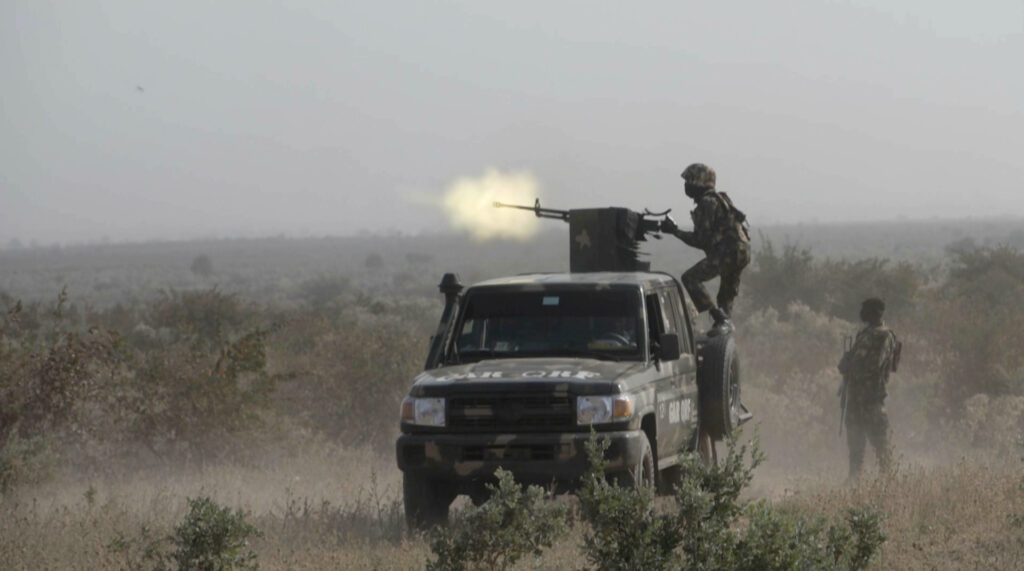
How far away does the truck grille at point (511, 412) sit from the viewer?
10.1m

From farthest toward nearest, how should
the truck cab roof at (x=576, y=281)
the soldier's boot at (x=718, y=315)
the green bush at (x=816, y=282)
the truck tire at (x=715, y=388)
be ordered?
1. the green bush at (x=816, y=282)
2. the soldier's boot at (x=718, y=315)
3. the truck tire at (x=715, y=388)
4. the truck cab roof at (x=576, y=281)

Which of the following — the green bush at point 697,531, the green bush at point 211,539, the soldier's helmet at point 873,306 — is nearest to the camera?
the green bush at point 697,531

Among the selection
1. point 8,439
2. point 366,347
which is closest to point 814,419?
point 366,347

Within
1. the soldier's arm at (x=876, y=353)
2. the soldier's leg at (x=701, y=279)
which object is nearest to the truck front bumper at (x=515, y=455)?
the soldier's leg at (x=701, y=279)

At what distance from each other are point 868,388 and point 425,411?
6.29m

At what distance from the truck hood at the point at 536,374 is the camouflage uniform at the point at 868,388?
480 cm

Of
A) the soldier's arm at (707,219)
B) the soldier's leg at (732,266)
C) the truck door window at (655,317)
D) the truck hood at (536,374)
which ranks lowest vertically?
the truck hood at (536,374)

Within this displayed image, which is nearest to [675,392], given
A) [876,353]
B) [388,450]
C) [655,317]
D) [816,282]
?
[655,317]

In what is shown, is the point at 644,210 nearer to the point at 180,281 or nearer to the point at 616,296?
the point at 616,296

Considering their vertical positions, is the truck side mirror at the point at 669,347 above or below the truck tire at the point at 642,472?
above

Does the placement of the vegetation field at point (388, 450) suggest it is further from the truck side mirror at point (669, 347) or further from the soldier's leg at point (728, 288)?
the soldier's leg at point (728, 288)

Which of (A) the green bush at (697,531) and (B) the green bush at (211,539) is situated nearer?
(A) the green bush at (697,531)

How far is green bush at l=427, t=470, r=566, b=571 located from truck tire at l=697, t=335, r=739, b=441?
3852mm

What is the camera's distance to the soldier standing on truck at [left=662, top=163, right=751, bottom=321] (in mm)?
13500
